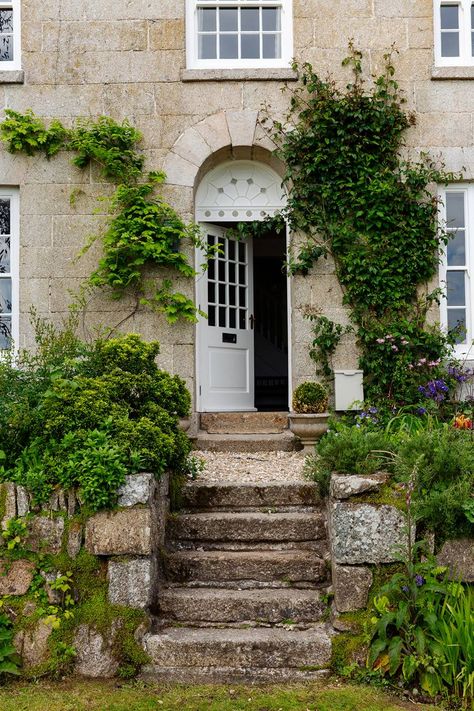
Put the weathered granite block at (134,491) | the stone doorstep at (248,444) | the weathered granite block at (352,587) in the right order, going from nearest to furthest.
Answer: the weathered granite block at (352,587) < the weathered granite block at (134,491) < the stone doorstep at (248,444)

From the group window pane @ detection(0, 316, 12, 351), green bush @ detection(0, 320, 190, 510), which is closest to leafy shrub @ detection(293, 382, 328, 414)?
green bush @ detection(0, 320, 190, 510)

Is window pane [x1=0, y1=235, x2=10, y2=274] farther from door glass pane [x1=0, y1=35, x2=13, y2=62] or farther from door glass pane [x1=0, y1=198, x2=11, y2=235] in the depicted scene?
door glass pane [x1=0, y1=35, x2=13, y2=62]

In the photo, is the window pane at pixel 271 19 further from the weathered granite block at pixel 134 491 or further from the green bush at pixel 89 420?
the weathered granite block at pixel 134 491

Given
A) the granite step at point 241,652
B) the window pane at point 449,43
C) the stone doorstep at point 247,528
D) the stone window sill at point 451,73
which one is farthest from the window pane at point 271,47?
the granite step at point 241,652

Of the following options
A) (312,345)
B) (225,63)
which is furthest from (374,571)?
(225,63)

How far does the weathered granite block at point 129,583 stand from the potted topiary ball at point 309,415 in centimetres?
314


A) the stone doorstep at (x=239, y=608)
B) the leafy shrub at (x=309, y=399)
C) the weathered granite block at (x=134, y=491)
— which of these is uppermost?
the leafy shrub at (x=309, y=399)

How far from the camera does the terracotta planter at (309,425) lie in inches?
276

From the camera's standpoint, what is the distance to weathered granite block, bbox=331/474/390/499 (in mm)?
4324

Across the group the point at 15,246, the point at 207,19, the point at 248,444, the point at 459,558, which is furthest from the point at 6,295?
the point at 459,558

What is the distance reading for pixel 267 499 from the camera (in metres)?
5.31

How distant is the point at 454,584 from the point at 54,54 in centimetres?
717

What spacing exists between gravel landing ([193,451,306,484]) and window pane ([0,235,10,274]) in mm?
3253

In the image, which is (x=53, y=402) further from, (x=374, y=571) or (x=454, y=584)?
(x=454, y=584)
